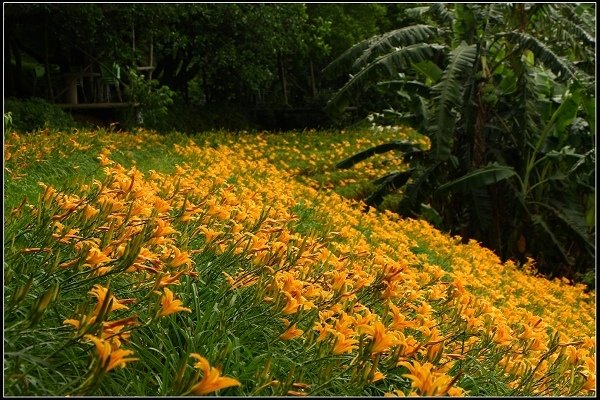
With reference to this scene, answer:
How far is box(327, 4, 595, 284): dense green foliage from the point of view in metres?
9.34

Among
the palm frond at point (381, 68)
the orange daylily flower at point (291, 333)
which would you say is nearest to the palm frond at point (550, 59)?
the palm frond at point (381, 68)

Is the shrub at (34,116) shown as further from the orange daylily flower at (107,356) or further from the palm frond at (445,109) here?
the orange daylily flower at (107,356)

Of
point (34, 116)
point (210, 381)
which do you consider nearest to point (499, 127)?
point (34, 116)

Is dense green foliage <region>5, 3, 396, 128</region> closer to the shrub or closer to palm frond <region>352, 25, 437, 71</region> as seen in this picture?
the shrub

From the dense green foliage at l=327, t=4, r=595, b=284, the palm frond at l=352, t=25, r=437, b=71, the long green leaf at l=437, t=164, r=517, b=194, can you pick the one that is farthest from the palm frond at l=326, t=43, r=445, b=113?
the long green leaf at l=437, t=164, r=517, b=194

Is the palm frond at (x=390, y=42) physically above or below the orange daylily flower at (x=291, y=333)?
above

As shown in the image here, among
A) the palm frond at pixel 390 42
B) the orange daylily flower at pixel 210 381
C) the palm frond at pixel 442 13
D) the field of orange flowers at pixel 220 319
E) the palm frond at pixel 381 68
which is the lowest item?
the field of orange flowers at pixel 220 319

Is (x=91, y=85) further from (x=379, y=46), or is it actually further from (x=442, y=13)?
(x=379, y=46)

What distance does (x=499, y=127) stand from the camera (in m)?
10.7

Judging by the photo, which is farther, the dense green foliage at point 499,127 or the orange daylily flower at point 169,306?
the dense green foliage at point 499,127

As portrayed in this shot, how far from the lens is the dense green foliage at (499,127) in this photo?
934 centimetres

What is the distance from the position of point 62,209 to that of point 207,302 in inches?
30.3

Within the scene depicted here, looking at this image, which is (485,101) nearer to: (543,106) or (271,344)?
(543,106)

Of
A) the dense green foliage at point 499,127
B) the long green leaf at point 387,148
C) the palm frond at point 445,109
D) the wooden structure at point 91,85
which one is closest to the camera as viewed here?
the palm frond at point 445,109
